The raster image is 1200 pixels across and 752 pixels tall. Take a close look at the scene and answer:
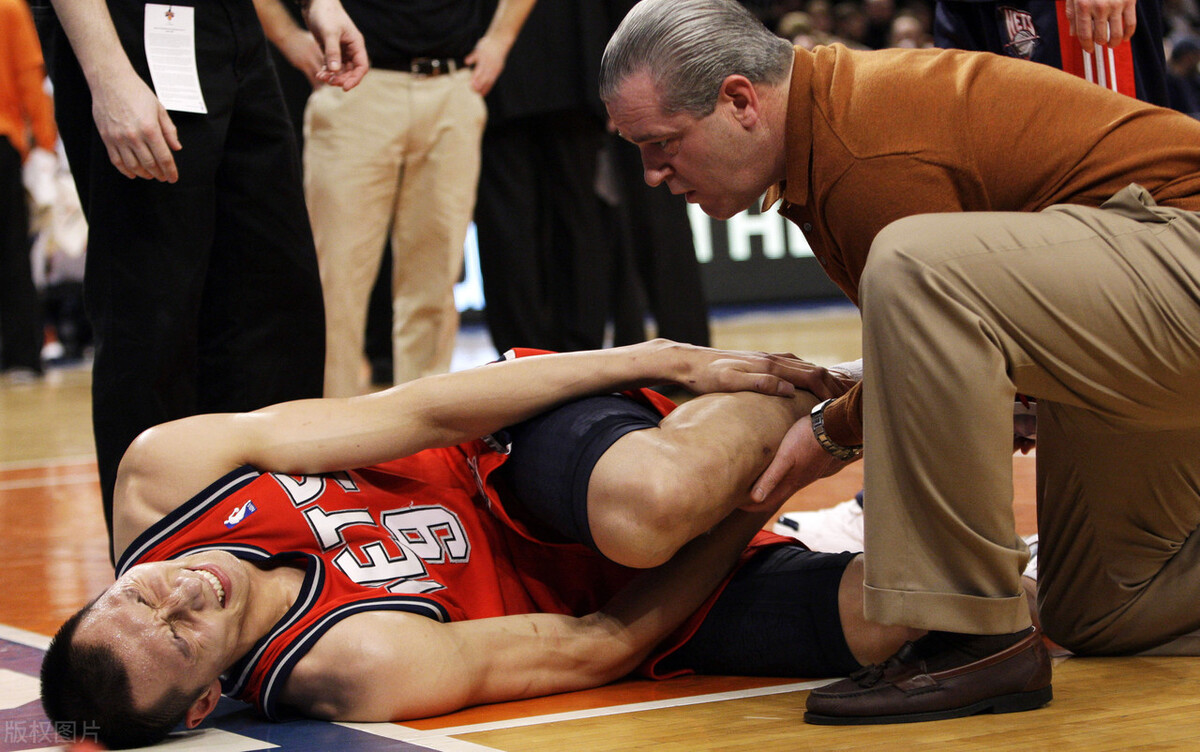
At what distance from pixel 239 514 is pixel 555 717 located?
576 mm

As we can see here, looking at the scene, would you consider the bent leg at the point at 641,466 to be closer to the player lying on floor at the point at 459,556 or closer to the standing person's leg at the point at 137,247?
the player lying on floor at the point at 459,556

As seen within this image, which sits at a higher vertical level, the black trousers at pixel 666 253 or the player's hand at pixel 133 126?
the player's hand at pixel 133 126

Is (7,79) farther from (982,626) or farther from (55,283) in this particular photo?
(982,626)

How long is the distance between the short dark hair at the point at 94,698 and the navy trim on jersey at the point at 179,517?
0.54 feet

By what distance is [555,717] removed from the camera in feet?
6.66

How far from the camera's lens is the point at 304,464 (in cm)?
220

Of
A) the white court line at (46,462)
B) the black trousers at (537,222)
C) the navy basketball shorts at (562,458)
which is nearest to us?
the navy basketball shorts at (562,458)

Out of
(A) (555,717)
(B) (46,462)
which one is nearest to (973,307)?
(A) (555,717)

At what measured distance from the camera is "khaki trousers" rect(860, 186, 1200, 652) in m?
1.80

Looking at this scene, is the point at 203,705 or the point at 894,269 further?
the point at 203,705

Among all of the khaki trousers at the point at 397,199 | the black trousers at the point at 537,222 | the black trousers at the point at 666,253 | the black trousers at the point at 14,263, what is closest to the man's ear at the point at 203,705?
the khaki trousers at the point at 397,199

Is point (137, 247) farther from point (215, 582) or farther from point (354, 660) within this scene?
point (354, 660)

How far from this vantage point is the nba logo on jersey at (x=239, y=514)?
2127mm

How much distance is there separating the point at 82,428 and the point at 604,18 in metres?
3.01
